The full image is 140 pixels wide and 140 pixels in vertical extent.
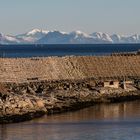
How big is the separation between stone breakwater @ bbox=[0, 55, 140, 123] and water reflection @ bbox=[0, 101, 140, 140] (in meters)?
2.01

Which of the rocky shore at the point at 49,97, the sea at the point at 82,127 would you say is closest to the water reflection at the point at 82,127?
the sea at the point at 82,127

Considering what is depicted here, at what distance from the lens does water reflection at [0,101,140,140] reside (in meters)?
50.4

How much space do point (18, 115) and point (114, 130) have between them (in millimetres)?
9066

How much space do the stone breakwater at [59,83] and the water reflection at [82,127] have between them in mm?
2005

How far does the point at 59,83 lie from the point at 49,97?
9.22m

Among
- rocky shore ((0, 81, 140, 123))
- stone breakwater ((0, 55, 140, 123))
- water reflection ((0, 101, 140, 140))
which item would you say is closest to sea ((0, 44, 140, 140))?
water reflection ((0, 101, 140, 140))

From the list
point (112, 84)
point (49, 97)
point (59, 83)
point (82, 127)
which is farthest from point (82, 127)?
point (112, 84)

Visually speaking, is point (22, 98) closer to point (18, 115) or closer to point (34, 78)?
point (18, 115)

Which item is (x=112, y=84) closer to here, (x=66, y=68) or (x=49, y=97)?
(x=66, y=68)

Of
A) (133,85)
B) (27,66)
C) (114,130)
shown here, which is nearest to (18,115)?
(114,130)

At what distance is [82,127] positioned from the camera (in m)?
54.8

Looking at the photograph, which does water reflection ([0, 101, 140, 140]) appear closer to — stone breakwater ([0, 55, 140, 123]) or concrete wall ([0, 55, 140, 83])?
stone breakwater ([0, 55, 140, 123])

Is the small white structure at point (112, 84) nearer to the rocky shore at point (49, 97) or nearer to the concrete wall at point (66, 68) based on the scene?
the rocky shore at point (49, 97)

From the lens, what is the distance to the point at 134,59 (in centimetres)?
9025
